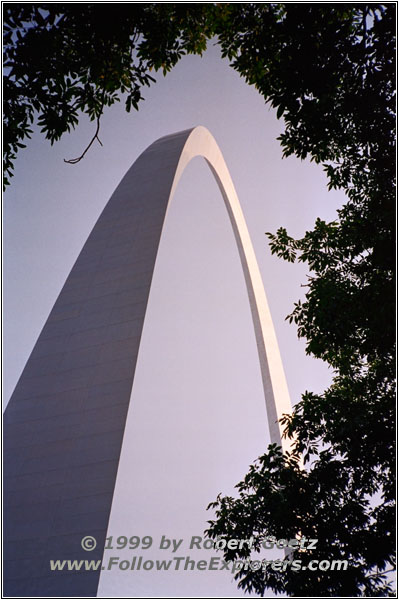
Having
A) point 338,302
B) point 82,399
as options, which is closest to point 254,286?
point 82,399

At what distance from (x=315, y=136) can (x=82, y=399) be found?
29.0ft

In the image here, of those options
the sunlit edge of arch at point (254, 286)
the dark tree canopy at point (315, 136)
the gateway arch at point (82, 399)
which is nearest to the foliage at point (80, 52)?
the dark tree canopy at point (315, 136)

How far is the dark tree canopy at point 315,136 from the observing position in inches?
265

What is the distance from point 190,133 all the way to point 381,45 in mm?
14706

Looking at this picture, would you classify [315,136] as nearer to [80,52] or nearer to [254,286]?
[80,52]

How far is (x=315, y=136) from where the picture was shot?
25.1 feet

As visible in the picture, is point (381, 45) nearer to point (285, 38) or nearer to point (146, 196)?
point (285, 38)

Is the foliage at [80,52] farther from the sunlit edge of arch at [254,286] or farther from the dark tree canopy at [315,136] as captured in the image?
the sunlit edge of arch at [254,286]

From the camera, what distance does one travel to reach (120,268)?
16.4m

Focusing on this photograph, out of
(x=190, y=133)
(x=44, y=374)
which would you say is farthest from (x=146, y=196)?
(x=44, y=374)

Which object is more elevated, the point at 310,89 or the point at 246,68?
the point at 246,68

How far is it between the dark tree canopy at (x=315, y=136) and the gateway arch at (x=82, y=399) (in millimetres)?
5267

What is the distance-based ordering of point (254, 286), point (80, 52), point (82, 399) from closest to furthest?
point (80, 52), point (82, 399), point (254, 286)

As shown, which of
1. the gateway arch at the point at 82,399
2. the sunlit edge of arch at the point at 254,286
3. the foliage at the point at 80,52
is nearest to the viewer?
the foliage at the point at 80,52
